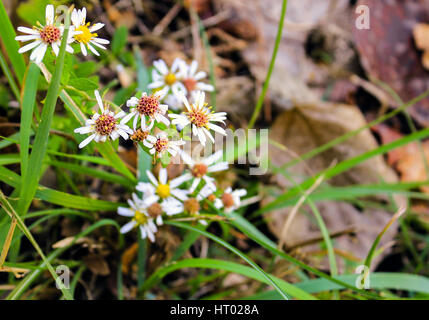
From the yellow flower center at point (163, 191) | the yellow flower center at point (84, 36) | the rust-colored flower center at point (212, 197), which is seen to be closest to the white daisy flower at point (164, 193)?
the yellow flower center at point (163, 191)

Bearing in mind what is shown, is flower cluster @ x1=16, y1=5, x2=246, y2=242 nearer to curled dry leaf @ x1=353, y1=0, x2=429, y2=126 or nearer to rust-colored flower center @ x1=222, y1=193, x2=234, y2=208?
rust-colored flower center @ x1=222, y1=193, x2=234, y2=208

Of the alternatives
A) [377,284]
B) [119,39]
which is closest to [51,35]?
[119,39]

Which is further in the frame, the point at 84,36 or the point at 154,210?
the point at 154,210

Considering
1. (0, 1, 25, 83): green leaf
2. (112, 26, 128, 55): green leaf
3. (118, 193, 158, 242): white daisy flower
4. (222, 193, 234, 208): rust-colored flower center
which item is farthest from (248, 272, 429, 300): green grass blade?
(112, 26, 128, 55): green leaf

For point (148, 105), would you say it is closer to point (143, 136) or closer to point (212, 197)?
point (143, 136)

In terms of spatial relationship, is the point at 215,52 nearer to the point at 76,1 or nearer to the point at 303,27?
the point at 303,27

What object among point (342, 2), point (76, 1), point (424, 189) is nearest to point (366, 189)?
point (424, 189)
